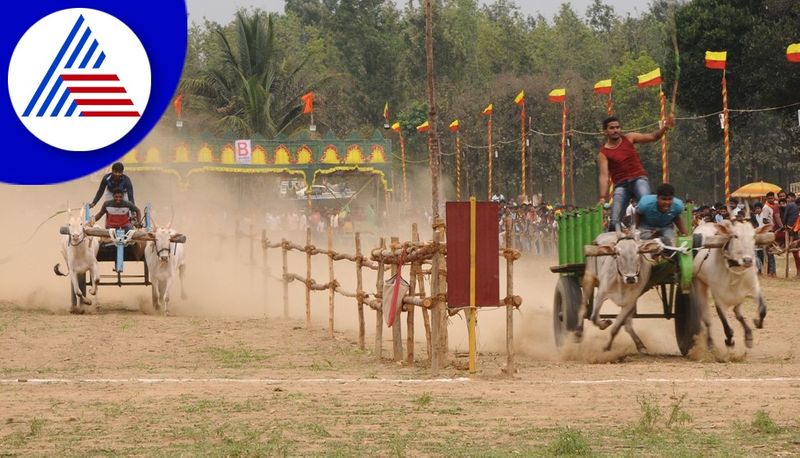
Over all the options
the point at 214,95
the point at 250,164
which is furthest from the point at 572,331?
the point at 214,95

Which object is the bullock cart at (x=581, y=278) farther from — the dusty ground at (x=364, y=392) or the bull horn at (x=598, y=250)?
the dusty ground at (x=364, y=392)

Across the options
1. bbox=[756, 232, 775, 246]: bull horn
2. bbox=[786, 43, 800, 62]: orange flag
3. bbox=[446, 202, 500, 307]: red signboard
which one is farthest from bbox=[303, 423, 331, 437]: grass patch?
bbox=[786, 43, 800, 62]: orange flag

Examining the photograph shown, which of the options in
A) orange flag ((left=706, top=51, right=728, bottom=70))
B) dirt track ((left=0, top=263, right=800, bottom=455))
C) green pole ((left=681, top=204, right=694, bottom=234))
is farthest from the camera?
orange flag ((left=706, top=51, right=728, bottom=70))

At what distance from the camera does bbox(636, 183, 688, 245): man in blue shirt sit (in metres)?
15.2

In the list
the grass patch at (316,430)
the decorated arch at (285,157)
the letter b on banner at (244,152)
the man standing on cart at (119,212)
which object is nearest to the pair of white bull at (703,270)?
the grass patch at (316,430)

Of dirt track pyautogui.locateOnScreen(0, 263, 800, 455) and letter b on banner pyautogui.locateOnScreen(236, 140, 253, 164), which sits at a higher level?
letter b on banner pyautogui.locateOnScreen(236, 140, 253, 164)

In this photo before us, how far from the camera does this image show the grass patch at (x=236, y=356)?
15500 millimetres

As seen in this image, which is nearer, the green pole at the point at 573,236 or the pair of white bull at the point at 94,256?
the green pole at the point at 573,236

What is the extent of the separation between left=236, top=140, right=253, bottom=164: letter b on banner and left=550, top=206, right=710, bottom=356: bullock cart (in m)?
35.4

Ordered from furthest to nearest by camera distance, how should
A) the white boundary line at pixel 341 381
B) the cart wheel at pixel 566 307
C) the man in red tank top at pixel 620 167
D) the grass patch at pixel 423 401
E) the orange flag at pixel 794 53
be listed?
the orange flag at pixel 794 53
the cart wheel at pixel 566 307
the man in red tank top at pixel 620 167
the white boundary line at pixel 341 381
the grass patch at pixel 423 401

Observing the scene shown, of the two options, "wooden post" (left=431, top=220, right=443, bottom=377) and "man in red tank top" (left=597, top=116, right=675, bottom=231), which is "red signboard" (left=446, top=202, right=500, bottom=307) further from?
"man in red tank top" (left=597, top=116, right=675, bottom=231)

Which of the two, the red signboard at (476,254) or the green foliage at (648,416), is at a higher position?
the red signboard at (476,254)

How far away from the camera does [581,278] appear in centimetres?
1634

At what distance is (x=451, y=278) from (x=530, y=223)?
33.2 meters
